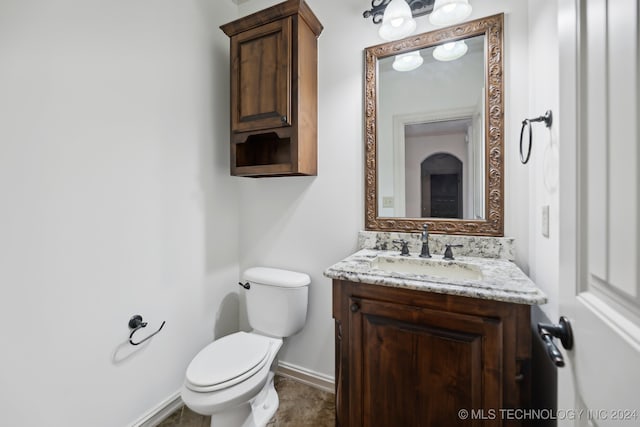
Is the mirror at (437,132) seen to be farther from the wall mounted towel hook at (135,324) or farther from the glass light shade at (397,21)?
the wall mounted towel hook at (135,324)

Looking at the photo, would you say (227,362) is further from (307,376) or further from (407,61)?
(407,61)

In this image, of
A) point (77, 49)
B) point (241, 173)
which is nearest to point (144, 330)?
point (241, 173)

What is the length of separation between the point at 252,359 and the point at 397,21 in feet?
5.95

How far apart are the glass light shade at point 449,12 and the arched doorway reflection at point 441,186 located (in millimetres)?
617

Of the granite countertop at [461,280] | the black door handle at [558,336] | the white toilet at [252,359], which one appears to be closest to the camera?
the black door handle at [558,336]

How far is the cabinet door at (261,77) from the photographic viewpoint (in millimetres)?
1447

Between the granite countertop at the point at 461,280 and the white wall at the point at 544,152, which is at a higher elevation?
the white wall at the point at 544,152

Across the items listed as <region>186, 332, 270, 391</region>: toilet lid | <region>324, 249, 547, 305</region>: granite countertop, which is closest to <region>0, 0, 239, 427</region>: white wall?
<region>186, 332, 270, 391</region>: toilet lid

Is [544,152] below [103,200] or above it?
→ above

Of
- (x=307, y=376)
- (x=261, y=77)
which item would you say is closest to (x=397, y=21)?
(x=261, y=77)

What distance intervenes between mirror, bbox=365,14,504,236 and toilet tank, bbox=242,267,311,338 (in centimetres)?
57

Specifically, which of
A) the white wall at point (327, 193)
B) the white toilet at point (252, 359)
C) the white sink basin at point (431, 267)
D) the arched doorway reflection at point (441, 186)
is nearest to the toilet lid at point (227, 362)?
the white toilet at point (252, 359)

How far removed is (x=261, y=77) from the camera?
1.52 m

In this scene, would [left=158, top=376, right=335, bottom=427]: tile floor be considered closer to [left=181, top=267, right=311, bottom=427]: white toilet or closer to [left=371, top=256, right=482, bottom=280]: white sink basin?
[left=181, top=267, right=311, bottom=427]: white toilet
